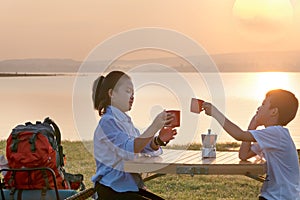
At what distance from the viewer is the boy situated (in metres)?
3.71

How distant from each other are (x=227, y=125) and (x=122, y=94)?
0.69 meters

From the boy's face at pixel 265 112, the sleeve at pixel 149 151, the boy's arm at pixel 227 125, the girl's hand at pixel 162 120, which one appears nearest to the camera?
the girl's hand at pixel 162 120

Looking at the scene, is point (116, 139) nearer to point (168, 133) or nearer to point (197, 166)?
point (168, 133)

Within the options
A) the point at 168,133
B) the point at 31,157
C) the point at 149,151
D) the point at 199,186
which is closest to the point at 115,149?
the point at 168,133

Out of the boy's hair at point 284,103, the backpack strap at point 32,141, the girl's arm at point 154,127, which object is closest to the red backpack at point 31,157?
the backpack strap at point 32,141

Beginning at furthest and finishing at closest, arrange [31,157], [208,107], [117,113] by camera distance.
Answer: [31,157]
[117,113]
[208,107]

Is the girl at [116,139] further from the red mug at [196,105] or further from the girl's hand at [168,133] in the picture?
the red mug at [196,105]

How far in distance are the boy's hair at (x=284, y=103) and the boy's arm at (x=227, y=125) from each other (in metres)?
0.25

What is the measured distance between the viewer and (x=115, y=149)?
3.81 metres

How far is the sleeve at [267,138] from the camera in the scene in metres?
3.71

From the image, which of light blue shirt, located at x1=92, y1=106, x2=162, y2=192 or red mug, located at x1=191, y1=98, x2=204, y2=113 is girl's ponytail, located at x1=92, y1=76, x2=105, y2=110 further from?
red mug, located at x1=191, y1=98, x2=204, y2=113

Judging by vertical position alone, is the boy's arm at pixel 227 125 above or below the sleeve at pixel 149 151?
above

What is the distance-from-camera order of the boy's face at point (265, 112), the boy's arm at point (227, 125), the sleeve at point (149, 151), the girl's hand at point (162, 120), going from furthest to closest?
the sleeve at point (149, 151) < the boy's face at point (265, 112) < the boy's arm at point (227, 125) < the girl's hand at point (162, 120)

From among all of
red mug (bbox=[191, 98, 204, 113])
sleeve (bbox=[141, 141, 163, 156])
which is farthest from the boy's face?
sleeve (bbox=[141, 141, 163, 156])
